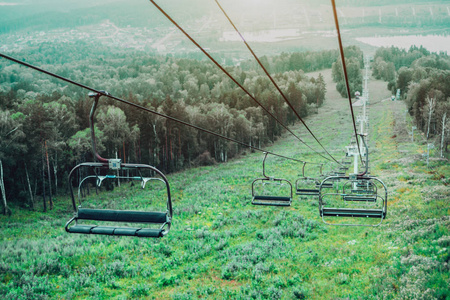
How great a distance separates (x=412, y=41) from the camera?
368 feet

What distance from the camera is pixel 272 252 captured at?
18.0m

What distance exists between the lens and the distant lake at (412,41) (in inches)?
3991

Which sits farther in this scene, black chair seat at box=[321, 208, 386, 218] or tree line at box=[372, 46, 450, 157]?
tree line at box=[372, 46, 450, 157]

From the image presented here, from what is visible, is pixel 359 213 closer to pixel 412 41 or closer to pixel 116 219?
pixel 116 219

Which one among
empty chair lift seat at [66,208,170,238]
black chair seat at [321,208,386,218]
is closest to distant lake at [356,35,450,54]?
black chair seat at [321,208,386,218]

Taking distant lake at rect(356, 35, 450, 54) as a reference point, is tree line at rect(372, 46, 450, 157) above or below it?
below

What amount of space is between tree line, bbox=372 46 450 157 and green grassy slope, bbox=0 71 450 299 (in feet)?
72.7

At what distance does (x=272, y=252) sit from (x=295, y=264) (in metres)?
1.87

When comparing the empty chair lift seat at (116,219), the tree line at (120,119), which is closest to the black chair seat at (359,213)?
the empty chair lift seat at (116,219)

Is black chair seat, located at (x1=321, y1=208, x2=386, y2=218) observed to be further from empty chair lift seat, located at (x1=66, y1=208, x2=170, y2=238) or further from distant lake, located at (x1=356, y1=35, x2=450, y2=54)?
distant lake, located at (x1=356, y1=35, x2=450, y2=54)

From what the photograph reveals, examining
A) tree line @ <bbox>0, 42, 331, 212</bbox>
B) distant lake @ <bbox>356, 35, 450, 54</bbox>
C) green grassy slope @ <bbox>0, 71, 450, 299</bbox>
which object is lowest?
green grassy slope @ <bbox>0, 71, 450, 299</bbox>

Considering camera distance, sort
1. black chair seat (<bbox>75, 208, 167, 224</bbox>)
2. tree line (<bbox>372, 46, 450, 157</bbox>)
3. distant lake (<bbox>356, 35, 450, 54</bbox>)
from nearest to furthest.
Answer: black chair seat (<bbox>75, 208, 167, 224</bbox>), tree line (<bbox>372, 46, 450, 157</bbox>), distant lake (<bbox>356, 35, 450, 54</bbox>)

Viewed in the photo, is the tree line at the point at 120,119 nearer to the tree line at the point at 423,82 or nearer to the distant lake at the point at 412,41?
the tree line at the point at 423,82

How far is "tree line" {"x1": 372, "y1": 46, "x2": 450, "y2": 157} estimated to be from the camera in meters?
49.7
